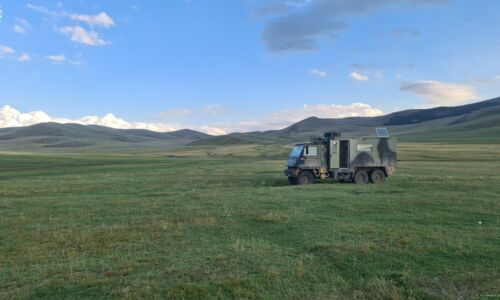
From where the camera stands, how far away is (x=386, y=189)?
22000 mm

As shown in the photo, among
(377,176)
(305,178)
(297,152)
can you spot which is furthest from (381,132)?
(305,178)

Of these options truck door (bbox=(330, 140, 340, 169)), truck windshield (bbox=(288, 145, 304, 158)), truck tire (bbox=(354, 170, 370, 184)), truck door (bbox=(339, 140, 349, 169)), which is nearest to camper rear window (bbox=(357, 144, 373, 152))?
truck door (bbox=(339, 140, 349, 169))

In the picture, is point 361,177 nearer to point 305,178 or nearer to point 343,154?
point 343,154

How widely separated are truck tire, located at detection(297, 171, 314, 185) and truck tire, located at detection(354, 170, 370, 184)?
9.35 feet

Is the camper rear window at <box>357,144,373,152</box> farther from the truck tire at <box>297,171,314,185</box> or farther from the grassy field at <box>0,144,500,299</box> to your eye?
the grassy field at <box>0,144,500,299</box>

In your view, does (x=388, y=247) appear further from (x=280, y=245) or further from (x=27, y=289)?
(x=27, y=289)

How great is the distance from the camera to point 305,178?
87.0 feet

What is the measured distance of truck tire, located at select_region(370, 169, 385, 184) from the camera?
1051 inches

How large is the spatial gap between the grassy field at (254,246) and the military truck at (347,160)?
23.9 feet

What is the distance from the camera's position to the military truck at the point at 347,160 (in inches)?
1051

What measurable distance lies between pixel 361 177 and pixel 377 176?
1.04 m

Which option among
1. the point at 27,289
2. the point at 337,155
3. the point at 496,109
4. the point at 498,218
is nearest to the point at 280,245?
the point at 27,289

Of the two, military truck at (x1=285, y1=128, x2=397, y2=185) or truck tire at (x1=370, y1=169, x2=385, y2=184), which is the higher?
military truck at (x1=285, y1=128, x2=397, y2=185)

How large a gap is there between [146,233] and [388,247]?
6.67 meters
